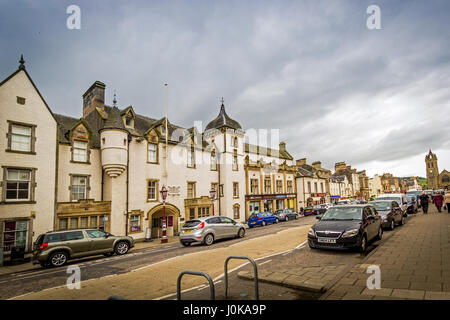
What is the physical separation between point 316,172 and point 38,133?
155 feet

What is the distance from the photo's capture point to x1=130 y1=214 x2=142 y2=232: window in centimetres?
1983

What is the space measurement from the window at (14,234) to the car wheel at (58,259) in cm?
450

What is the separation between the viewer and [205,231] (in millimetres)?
14000

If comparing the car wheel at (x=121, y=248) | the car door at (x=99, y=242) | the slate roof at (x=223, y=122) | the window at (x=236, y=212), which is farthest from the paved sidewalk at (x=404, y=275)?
the slate roof at (x=223, y=122)

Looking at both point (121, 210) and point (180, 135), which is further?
point (180, 135)

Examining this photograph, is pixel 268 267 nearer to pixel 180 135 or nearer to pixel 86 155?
pixel 86 155

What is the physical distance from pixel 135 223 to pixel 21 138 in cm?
956

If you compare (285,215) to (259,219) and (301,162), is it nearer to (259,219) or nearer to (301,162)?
(259,219)

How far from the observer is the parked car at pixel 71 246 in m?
11.2

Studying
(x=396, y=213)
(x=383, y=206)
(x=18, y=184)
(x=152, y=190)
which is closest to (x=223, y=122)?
(x=152, y=190)

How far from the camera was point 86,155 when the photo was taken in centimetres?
1841

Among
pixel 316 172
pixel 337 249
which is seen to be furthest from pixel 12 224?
pixel 316 172

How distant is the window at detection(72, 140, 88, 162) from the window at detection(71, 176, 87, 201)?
51.9 inches

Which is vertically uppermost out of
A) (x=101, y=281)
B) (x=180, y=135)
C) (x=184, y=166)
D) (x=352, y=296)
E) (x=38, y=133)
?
(x=180, y=135)
